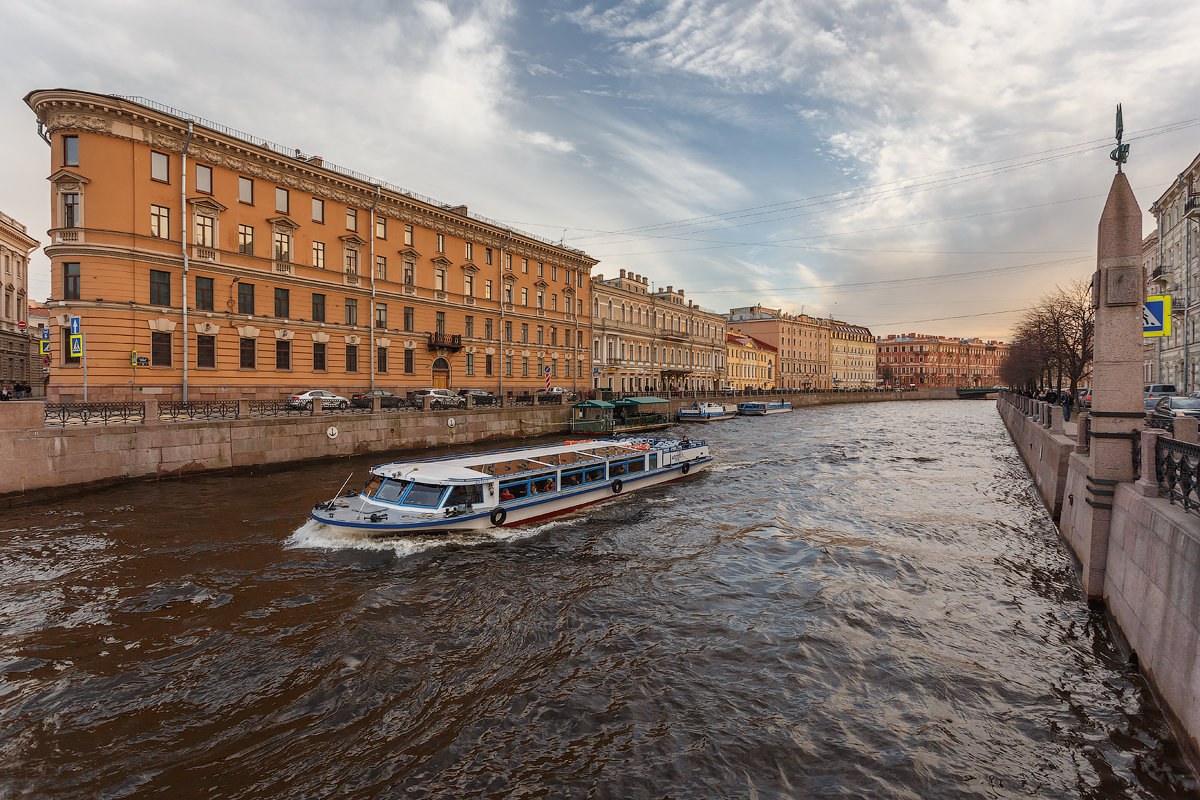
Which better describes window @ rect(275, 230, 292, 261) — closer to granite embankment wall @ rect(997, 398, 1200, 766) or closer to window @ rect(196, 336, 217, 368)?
window @ rect(196, 336, 217, 368)

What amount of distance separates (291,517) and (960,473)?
2433 cm

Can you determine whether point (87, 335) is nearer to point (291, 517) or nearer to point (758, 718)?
point (291, 517)

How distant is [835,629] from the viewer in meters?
8.52

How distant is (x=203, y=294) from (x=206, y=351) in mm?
2923

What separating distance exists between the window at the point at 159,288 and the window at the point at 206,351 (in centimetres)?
219

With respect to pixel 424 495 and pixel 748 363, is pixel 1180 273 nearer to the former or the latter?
pixel 424 495

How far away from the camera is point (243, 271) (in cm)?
2916

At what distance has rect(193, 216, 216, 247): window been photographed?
27547 mm

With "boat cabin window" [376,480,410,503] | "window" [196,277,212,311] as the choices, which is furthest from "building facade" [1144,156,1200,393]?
"window" [196,277,212,311]

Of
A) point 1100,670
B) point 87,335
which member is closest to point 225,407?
point 87,335

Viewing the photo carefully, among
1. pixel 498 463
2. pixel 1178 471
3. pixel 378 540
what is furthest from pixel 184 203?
pixel 1178 471

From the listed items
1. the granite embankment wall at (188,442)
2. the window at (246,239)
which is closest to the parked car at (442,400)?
the granite embankment wall at (188,442)

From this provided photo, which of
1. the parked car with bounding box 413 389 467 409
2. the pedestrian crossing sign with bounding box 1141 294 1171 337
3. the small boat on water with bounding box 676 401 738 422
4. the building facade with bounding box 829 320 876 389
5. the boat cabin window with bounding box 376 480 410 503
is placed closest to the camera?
the pedestrian crossing sign with bounding box 1141 294 1171 337

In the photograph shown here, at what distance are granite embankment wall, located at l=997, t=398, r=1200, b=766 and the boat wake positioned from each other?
426 inches
